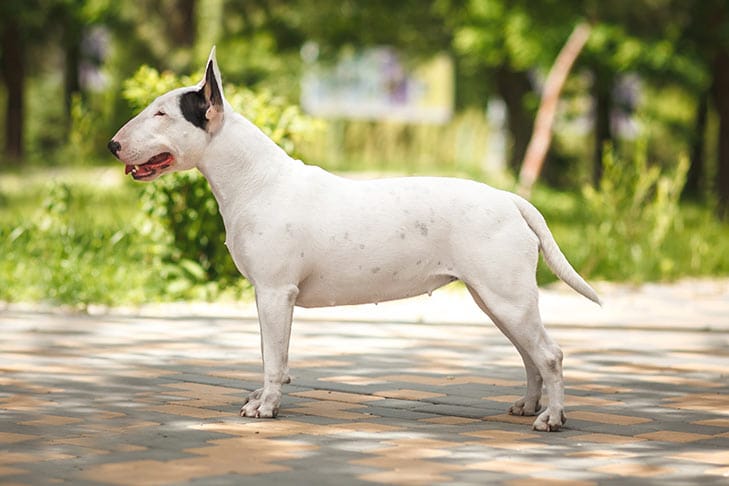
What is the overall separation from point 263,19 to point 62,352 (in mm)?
20404

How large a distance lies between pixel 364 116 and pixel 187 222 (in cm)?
3625

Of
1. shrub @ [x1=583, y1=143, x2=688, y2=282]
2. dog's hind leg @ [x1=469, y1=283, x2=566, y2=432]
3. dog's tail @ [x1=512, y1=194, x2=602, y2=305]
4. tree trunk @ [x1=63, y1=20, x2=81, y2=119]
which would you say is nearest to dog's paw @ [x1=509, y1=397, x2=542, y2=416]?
dog's hind leg @ [x1=469, y1=283, x2=566, y2=432]

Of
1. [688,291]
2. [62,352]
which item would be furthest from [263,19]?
[62,352]

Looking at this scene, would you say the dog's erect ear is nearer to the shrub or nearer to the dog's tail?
the dog's tail

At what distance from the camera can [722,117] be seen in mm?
26438

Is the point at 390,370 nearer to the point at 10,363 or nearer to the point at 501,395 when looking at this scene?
the point at 501,395

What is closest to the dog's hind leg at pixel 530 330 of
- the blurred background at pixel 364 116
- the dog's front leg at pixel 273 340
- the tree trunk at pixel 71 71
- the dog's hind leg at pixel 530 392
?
the dog's hind leg at pixel 530 392

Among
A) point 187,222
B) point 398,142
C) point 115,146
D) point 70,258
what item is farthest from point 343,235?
point 398,142

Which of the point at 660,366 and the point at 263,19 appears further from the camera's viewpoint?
the point at 263,19

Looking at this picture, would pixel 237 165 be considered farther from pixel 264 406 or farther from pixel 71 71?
pixel 71 71

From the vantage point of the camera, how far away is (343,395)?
804 cm

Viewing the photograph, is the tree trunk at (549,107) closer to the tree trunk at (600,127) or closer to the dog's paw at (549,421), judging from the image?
the tree trunk at (600,127)

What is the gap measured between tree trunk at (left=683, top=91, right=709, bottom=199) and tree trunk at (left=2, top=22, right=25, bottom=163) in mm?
17511

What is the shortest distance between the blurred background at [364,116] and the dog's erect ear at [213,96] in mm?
4961
